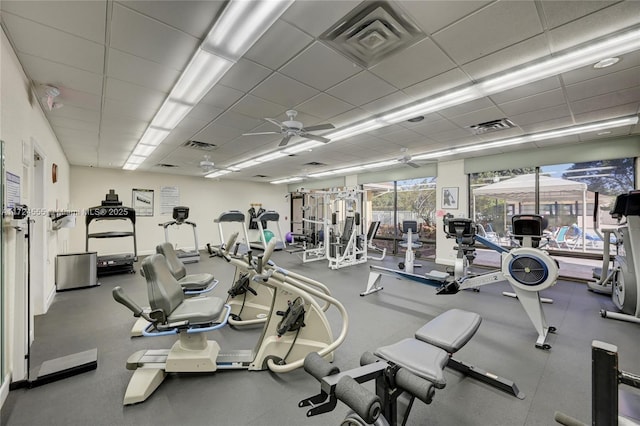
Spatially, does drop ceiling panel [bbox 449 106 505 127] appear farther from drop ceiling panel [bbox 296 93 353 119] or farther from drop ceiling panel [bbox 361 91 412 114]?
drop ceiling panel [bbox 296 93 353 119]

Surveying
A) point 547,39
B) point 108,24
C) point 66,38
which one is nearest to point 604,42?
point 547,39

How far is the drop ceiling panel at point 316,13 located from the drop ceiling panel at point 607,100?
10.9 feet

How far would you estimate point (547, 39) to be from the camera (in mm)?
2131

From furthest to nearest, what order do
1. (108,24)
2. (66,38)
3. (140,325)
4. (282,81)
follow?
(140,325)
(282,81)
(66,38)
(108,24)

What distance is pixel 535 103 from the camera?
10.8ft

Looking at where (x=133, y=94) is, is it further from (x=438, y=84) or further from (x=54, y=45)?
(x=438, y=84)

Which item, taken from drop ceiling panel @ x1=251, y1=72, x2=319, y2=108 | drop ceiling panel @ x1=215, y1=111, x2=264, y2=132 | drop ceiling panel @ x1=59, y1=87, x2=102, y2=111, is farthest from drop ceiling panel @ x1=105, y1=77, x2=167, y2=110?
drop ceiling panel @ x1=251, y1=72, x2=319, y2=108

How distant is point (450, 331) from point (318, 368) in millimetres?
1009

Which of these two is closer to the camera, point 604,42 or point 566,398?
point 566,398

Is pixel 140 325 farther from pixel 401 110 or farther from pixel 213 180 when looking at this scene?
pixel 213 180

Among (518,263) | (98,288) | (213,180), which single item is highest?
(213,180)

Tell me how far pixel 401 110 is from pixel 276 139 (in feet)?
7.76

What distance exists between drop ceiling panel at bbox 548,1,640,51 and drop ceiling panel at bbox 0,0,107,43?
3.36m

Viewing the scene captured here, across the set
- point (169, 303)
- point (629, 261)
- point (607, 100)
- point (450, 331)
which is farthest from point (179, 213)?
point (629, 261)
